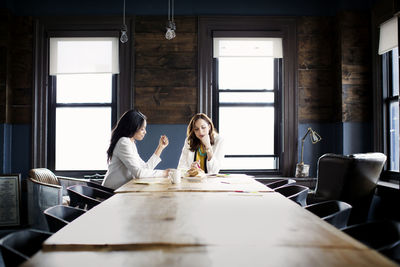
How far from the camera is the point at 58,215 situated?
189 cm

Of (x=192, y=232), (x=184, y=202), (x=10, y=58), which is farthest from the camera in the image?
(x=10, y=58)

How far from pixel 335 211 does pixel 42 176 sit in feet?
11.3

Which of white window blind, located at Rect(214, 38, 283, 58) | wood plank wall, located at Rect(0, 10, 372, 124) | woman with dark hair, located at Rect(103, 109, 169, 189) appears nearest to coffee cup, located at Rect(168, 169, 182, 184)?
woman with dark hair, located at Rect(103, 109, 169, 189)

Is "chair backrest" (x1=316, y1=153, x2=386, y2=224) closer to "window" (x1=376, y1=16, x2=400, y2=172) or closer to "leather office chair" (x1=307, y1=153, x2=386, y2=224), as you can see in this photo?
"leather office chair" (x1=307, y1=153, x2=386, y2=224)

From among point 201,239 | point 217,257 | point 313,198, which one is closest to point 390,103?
point 313,198

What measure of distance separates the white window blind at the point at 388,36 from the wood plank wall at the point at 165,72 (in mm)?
2353

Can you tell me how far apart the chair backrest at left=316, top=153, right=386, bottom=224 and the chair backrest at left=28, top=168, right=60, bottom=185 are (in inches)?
127

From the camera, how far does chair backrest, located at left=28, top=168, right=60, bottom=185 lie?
160 inches

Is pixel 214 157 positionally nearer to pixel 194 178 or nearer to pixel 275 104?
pixel 194 178

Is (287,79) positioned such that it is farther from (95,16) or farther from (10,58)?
(10,58)

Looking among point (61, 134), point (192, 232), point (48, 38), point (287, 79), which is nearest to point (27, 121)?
point (61, 134)

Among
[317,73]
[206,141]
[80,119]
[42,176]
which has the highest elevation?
[317,73]

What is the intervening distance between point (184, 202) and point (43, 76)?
12.2ft

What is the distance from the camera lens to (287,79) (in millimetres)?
4727
